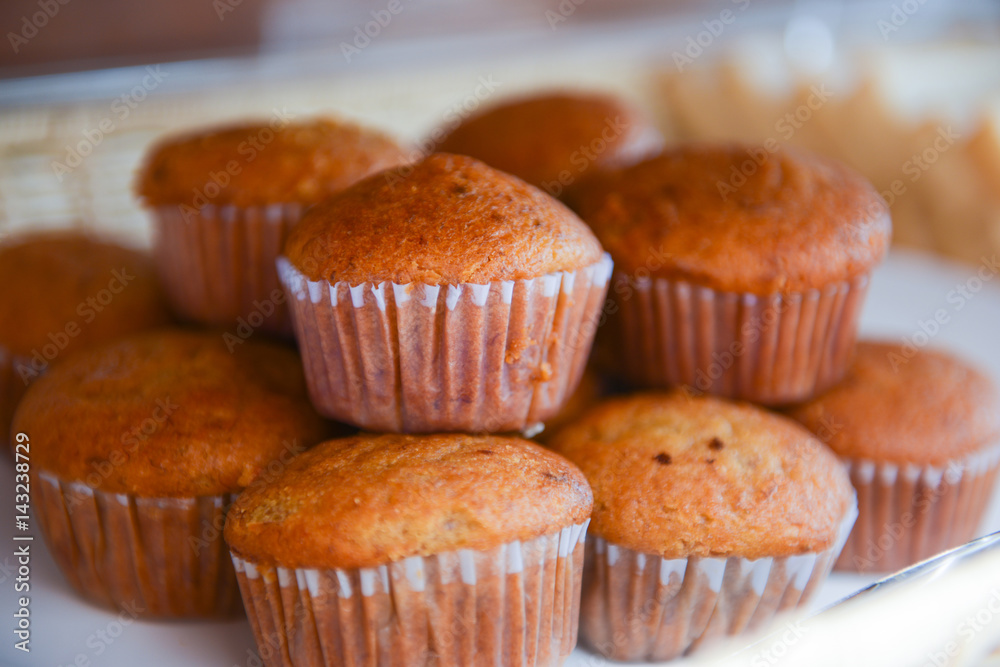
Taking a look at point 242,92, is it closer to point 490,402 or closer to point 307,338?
point 307,338

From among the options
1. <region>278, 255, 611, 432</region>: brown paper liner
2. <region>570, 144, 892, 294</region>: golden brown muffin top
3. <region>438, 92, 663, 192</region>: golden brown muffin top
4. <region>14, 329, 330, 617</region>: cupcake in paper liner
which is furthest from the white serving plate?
<region>438, 92, 663, 192</region>: golden brown muffin top

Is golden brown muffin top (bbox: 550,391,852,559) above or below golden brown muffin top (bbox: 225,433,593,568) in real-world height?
below

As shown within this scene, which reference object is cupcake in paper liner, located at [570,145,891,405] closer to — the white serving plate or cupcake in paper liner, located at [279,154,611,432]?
cupcake in paper liner, located at [279,154,611,432]

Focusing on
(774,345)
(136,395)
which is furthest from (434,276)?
(774,345)

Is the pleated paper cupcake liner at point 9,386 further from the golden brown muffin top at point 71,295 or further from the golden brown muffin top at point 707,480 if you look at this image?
the golden brown muffin top at point 707,480

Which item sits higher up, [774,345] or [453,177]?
[453,177]

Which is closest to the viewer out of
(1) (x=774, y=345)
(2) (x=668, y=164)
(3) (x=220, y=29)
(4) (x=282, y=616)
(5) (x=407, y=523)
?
(5) (x=407, y=523)

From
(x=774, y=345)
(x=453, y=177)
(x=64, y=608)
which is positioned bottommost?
(x=64, y=608)

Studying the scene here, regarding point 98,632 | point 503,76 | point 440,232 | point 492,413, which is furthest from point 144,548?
point 503,76
